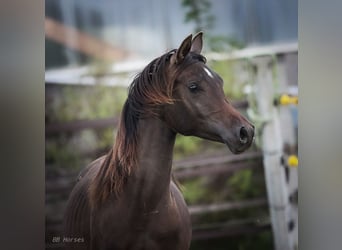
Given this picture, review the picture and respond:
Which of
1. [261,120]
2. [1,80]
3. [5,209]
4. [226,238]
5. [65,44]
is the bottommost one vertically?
[226,238]

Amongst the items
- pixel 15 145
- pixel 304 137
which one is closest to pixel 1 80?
pixel 15 145

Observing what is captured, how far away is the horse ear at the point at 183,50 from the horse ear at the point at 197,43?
0.31ft

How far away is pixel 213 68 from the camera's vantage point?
88.4 inches

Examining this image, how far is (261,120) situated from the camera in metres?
2.30

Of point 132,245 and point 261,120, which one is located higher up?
point 261,120

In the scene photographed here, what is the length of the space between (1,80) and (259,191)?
1.41m

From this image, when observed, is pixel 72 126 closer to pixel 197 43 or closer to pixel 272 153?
pixel 197 43

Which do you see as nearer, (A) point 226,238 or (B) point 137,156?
(B) point 137,156

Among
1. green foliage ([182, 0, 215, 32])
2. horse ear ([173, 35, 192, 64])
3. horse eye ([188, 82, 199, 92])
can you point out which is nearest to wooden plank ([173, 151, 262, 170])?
horse eye ([188, 82, 199, 92])

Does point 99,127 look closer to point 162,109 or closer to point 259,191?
point 162,109

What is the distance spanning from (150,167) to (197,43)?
638 millimetres

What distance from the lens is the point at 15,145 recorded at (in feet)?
7.54

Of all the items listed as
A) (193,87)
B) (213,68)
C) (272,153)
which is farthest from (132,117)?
(272,153)

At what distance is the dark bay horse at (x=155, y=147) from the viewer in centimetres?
207
